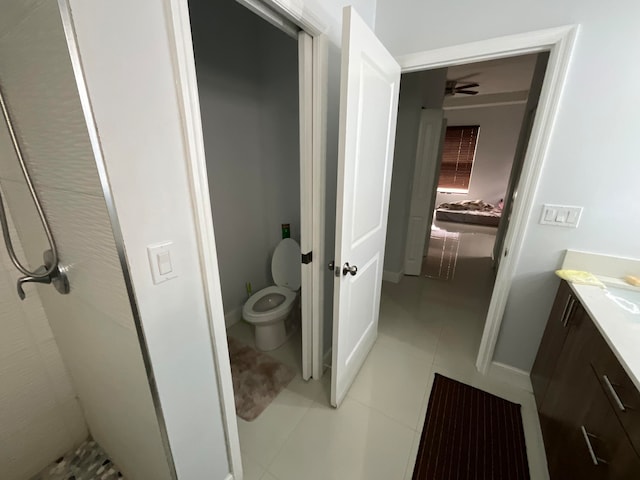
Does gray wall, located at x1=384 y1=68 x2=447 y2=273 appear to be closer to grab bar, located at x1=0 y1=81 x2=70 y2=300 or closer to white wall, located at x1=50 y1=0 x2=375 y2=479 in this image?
white wall, located at x1=50 y1=0 x2=375 y2=479

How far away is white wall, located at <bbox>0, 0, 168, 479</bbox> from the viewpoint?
0.56m

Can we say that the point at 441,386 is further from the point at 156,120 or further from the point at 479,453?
the point at 156,120

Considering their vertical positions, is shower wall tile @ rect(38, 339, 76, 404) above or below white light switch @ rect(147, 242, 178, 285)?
below

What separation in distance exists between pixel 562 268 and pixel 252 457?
1.88 m

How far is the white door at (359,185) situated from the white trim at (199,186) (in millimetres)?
545

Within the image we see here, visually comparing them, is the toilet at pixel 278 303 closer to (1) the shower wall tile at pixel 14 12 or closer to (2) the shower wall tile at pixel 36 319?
(2) the shower wall tile at pixel 36 319

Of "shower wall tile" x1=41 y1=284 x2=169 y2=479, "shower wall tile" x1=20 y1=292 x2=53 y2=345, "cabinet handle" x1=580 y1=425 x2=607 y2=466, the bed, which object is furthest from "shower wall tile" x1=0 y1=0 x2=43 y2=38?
the bed

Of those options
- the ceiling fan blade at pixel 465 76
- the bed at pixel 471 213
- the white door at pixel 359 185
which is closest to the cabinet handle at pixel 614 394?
the white door at pixel 359 185

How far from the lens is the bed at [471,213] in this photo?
5582mm

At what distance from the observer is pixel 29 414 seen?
1140mm

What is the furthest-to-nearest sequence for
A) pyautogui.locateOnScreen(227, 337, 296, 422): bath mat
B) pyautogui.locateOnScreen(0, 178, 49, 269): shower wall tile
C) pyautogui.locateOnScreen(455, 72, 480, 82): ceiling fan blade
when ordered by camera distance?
pyautogui.locateOnScreen(455, 72, 480, 82): ceiling fan blade → pyautogui.locateOnScreen(227, 337, 296, 422): bath mat → pyautogui.locateOnScreen(0, 178, 49, 269): shower wall tile

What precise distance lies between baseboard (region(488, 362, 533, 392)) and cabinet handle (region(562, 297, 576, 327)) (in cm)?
60

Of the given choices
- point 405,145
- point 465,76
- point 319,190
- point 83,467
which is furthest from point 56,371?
point 465,76

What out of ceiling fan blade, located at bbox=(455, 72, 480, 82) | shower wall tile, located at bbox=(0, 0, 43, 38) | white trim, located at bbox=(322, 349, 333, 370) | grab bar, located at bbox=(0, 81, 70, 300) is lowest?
white trim, located at bbox=(322, 349, 333, 370)
